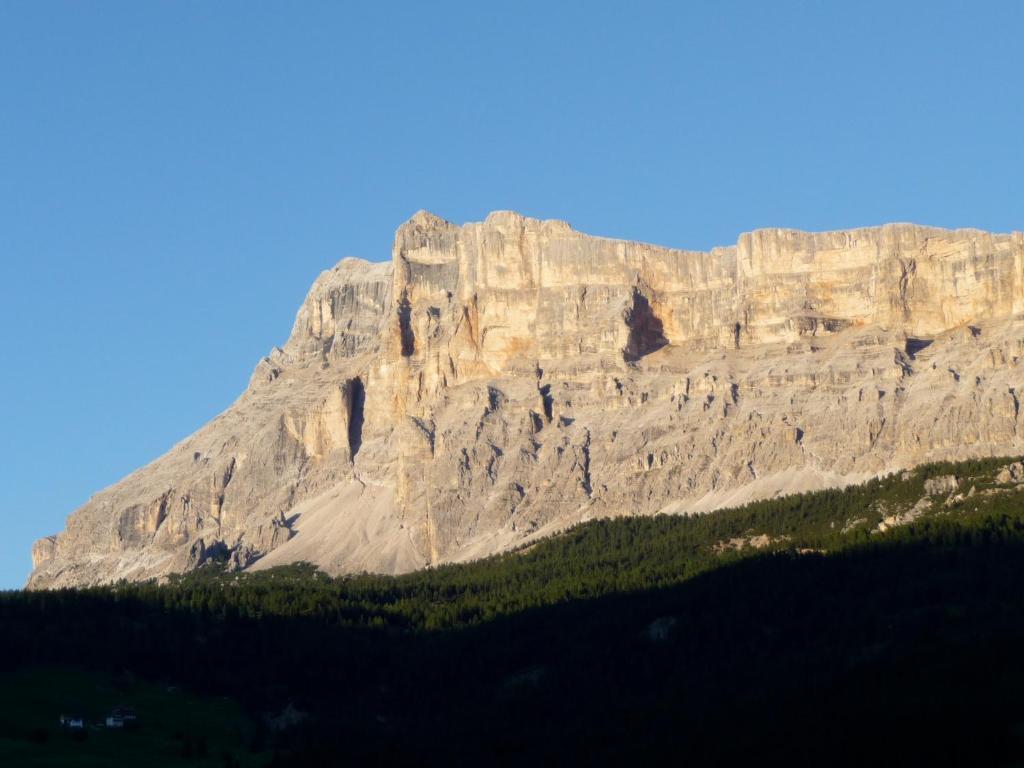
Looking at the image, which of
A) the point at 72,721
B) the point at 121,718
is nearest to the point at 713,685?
the point at 121,718

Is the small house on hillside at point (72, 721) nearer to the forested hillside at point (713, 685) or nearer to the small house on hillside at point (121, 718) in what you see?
the small house on hillside at point (121, 718)

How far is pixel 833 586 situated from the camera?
647 feet

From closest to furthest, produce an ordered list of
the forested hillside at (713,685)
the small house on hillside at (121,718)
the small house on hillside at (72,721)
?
the forested hillside at (713,685), the small house on hillside at (72,721), the small house on hillside at (121,718)

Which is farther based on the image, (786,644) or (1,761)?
(786,644)

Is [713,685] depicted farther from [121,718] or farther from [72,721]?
[72,721]

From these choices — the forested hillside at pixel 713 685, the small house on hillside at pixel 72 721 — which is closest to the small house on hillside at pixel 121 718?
the small house on hillside at pixel 72 721

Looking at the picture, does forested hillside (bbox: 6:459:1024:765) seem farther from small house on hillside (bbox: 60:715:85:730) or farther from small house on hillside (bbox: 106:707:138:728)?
small house on hillside (bbox: 106:707:138:728)

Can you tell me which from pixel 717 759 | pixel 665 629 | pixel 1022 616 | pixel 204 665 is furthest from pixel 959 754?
pixel 204 665

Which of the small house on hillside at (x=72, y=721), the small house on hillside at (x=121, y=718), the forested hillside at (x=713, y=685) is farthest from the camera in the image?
the small house on hillside at (x=121, y=718)

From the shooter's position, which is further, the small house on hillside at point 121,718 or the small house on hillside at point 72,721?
the small house on hillside at point 121,718

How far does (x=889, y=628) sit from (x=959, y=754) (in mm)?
54473

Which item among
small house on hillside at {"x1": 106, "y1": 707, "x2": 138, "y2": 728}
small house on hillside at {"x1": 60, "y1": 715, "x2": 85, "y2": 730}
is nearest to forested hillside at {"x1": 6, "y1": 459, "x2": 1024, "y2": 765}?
small house on hillside at {"x1": 60, "y1": 715, "x2": 85, "y2": 730}

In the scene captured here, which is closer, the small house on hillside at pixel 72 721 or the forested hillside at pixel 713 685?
the forested hillside at pixel 713 685

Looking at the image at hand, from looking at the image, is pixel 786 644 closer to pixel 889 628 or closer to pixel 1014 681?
pixel 889 628
